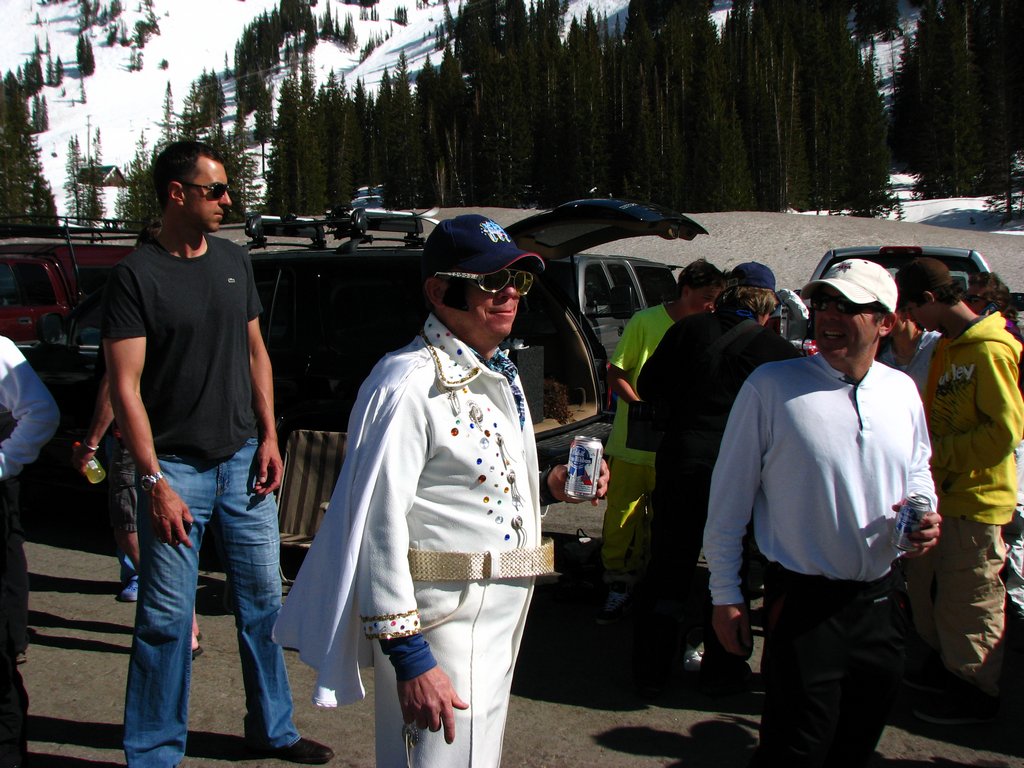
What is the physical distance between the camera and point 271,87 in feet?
569

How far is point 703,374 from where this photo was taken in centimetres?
414

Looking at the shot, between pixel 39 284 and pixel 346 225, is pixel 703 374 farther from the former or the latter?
pixel 39 284

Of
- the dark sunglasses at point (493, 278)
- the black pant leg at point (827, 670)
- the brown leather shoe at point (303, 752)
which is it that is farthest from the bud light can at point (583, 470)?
the brown leather shoe at point (303, 752)

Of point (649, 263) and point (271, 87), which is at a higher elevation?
point (271, 87)

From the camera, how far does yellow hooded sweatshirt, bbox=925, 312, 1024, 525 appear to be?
147 inches

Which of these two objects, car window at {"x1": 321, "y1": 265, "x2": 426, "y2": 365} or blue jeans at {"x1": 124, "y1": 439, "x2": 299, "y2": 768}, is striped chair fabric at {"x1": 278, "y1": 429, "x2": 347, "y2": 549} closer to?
car window at {"x1": 321, "y1": 265, "x2": 426, "y2": 365}

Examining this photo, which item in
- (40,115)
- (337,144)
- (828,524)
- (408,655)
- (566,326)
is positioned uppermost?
(40,115)

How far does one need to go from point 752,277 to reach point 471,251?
100 inches

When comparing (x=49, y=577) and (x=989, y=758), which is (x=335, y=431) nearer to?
(x=49, y=577)

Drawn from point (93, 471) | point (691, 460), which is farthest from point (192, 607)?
point (691, 460)

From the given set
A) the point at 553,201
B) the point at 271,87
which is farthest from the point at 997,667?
the point at 271,87

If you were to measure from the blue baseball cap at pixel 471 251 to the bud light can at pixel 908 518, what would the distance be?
3.96 feet

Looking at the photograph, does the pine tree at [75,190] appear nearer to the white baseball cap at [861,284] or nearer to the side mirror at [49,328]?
the side mirror at [49,328]

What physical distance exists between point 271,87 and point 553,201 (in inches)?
4515
